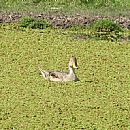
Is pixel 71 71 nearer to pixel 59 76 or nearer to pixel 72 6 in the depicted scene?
pixel 59 76

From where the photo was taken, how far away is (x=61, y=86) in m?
10.2

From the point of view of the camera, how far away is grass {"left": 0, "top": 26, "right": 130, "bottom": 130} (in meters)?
8.52

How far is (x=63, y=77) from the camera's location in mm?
Answer: 10438

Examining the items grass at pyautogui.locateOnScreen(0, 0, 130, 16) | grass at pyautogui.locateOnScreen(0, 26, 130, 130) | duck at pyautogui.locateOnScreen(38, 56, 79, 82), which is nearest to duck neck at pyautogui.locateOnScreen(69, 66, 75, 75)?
duck at pyautogui.locateOnScreen(38, 56, 79, 82)

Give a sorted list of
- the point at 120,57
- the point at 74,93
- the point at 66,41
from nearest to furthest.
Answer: the point at 74,93, the point at 120,57, the point at 66,41

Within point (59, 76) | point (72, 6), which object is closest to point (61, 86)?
point (59, 76)

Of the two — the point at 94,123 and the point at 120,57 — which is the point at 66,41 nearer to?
the point at 120,57

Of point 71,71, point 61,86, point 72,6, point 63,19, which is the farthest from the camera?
point 72,6

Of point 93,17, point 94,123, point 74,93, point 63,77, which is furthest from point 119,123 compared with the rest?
point 93,17

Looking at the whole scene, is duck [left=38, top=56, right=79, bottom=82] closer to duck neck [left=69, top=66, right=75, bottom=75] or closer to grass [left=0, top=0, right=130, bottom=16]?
duck neck [left=69, top=66, right=75, bottom=75]

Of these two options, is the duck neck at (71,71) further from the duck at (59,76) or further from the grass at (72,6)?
the grass at (72,6)

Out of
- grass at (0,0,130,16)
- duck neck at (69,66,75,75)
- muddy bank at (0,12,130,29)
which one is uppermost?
duck neck at (69,66,75,75)

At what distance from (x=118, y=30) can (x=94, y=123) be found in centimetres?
700

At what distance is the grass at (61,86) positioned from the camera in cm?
852
